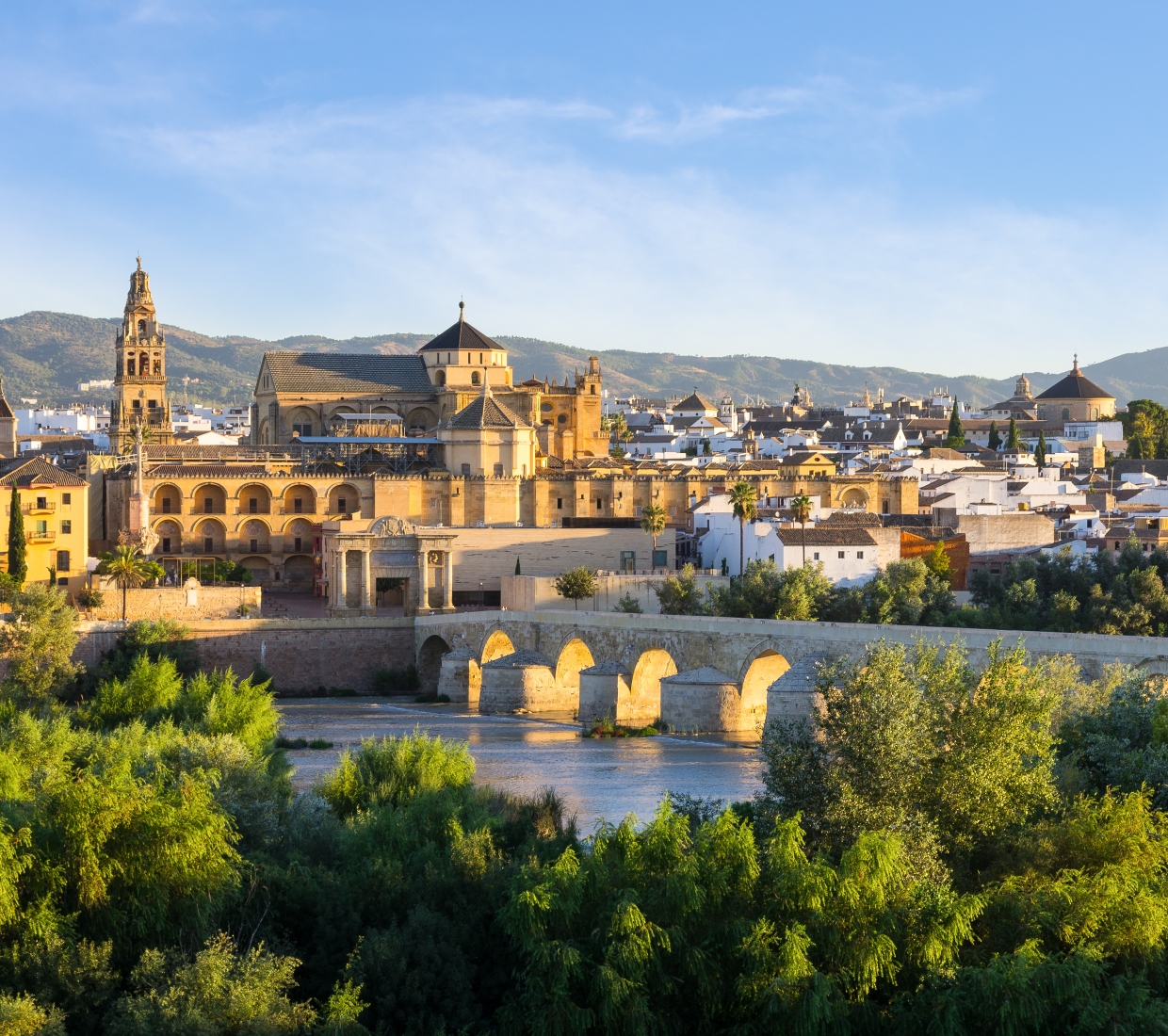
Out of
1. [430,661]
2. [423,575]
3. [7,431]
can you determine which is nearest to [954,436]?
[423,575]

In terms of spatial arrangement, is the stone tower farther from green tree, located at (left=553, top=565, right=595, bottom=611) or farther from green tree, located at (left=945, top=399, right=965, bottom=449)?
green tree, located at (left=945, top=399, right=965, bottom=449)

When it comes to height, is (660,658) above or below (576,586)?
below

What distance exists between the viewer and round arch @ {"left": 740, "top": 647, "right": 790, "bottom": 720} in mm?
44219

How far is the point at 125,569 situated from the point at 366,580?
8.51 meters

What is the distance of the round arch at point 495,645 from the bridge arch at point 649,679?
679cm

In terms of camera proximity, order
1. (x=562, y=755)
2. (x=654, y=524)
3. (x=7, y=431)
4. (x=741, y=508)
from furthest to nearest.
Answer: (x=7, y=431), (x=654, y=524), (x=741, y=508), (x=562, y=755)

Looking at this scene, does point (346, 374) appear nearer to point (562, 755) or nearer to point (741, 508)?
point (741, 508)

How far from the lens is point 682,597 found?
5650 centimetres

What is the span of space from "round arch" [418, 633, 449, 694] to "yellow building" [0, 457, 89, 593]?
1166 centimetres

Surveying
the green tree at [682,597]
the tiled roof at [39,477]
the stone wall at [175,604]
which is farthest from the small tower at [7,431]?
the green tree at [682,597]

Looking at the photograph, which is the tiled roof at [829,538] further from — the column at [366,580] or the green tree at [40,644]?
the green tree at [40,644]

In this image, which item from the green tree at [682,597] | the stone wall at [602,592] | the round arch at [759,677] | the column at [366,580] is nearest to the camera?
the round arch at [759,677]

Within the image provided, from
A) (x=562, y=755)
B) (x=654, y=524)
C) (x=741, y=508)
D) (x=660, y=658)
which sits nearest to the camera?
(x=562, y=755)

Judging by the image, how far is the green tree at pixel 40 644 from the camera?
48094 mm
